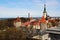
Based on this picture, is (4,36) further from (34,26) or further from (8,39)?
(34,26)

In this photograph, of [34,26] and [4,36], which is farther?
[34,26]

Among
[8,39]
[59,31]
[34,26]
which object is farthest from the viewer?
[34,26]

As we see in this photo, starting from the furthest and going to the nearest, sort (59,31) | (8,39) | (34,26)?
(34,26) → (8,39) → (59,31)

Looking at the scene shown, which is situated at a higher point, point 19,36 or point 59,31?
point 59,31

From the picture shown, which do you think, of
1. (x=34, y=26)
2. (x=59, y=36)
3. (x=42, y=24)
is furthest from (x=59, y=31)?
(x=34, y=26)

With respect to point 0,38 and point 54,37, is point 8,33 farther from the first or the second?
point 54,37

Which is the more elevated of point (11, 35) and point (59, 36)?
point (59, 36)

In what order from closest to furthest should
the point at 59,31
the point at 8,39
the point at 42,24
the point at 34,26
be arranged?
the point at 59,31 → the point at 8,39 → the point at 42,24 → the point at 34,26

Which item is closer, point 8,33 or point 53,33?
point 53,33

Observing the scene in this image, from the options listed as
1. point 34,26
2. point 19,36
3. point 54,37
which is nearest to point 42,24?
point 34,26
